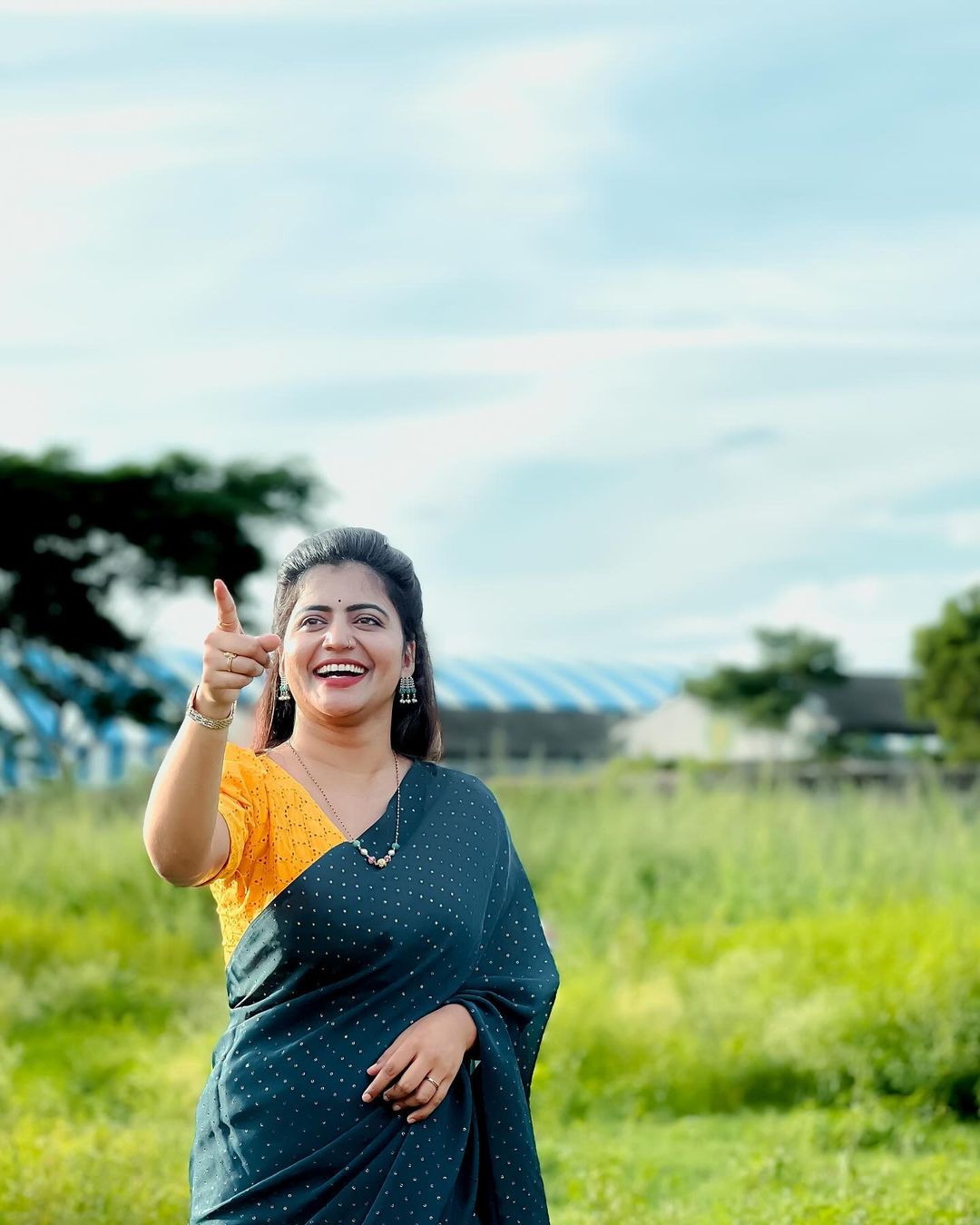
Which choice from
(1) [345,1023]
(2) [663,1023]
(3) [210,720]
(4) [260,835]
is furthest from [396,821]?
(2) [663,1023]

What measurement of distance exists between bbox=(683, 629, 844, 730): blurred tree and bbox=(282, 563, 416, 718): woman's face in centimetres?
2851

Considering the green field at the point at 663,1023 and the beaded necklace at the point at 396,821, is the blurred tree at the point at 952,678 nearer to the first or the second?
the green field at the point at 663,1023

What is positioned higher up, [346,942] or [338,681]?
[338,681]

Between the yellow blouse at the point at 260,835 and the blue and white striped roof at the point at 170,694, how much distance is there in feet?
37.9

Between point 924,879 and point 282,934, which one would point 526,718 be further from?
point 282,934

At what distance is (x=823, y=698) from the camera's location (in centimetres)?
3206

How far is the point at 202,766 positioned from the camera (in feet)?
8.00

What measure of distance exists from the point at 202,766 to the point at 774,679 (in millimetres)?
29525

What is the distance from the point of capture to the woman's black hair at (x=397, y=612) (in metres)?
2.82

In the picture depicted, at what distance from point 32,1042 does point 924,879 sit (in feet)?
19.8

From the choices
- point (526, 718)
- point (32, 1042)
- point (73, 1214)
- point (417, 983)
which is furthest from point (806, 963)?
point (526, 718)

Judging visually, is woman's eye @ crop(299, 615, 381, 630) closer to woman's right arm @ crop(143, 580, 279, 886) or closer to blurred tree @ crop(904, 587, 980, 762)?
woman's right arm @ crop(143, 580, 279, 886)

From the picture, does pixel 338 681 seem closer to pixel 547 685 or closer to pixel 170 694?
pixel 170 694

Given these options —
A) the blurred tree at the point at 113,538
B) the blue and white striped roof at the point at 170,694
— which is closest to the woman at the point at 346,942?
the blue and white striped roof at the point at 170,694
